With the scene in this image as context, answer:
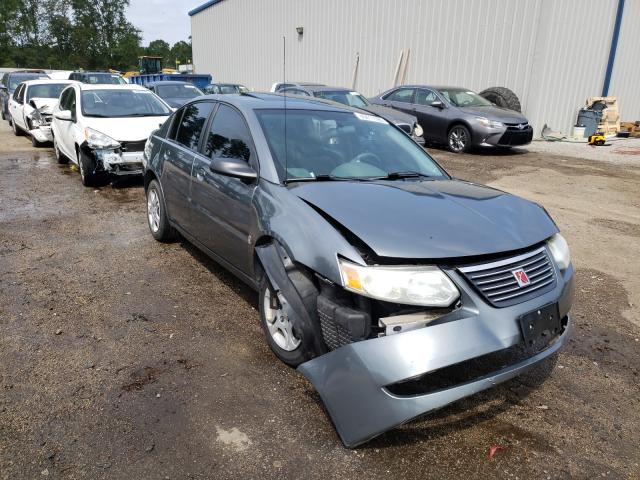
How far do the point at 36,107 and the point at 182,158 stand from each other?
30.3 ft

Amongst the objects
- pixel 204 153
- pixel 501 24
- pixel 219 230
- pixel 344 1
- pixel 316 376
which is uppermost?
pixel 344 1

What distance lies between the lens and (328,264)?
2529mm

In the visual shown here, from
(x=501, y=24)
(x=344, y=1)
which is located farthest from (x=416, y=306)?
(x=344, y=1)

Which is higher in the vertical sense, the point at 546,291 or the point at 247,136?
the point at 247,136

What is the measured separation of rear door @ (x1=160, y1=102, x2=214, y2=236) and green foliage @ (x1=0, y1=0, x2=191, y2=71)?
8230 cm

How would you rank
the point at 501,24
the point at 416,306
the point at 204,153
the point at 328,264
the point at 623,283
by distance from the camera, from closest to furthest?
1. the point at 416,306
2. the point at 328,264
3. the point at 204,153
4. the point at 623,283
5. the point at 501,24

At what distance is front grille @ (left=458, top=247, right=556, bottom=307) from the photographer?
7.90ft

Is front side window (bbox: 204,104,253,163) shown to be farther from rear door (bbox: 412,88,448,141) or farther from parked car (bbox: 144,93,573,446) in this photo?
rear door (bbox: 412,88,448,141)

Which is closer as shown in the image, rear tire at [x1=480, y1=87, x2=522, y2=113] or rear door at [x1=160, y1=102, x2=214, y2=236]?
rear door at [x1=160, y1=102, x2=214, y2=236]

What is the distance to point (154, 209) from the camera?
5.49 m

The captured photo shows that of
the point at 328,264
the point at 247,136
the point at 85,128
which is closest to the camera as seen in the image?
the point at 328,264

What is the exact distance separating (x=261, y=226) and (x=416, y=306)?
1.23m

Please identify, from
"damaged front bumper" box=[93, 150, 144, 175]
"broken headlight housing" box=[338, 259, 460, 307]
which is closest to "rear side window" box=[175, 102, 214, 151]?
"broken headlight housing" box=[338, 259, 460, 307]

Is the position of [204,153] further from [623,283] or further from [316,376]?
[623,283]
